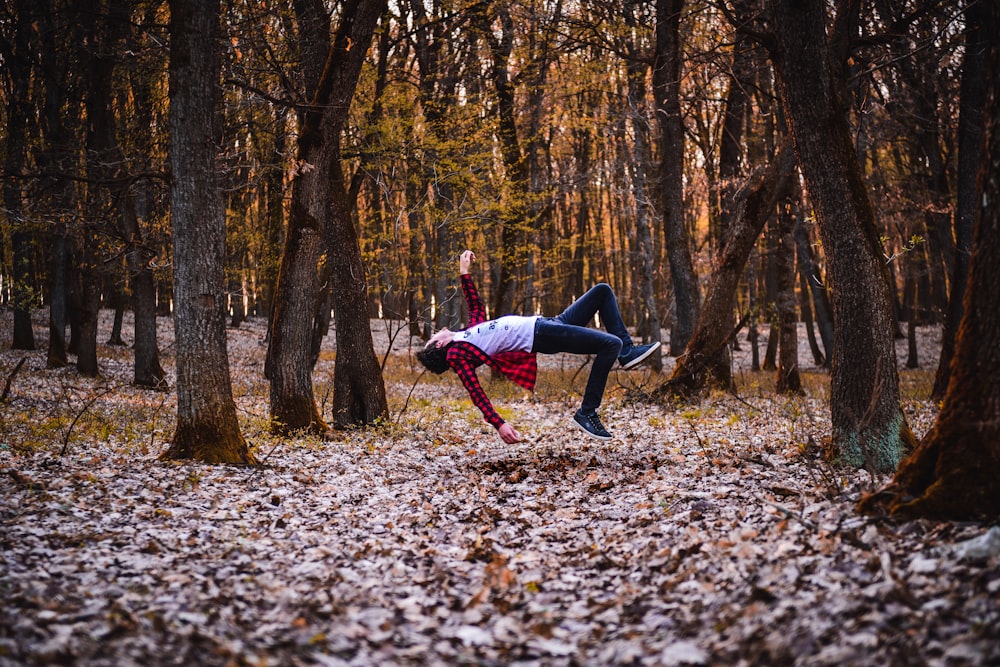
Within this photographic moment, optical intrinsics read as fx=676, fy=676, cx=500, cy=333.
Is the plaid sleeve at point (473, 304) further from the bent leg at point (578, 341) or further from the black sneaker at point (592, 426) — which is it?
the black sneaker at point (592, 426)

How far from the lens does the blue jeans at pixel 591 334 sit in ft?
22.9

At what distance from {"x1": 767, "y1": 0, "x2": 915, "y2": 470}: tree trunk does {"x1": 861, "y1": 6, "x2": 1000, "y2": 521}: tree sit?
6.33ft

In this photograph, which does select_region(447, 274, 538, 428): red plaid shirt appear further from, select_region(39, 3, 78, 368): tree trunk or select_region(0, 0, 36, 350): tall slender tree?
select_region(0, 0, 36, 350): tall slender tree

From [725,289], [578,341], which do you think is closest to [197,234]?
[578,341]

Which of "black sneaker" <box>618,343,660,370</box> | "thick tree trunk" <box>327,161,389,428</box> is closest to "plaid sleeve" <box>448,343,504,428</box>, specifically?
"black sneaker" <box>618,343,660,370</box>

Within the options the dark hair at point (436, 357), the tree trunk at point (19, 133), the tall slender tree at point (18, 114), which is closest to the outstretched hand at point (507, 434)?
the dark hair at point (436, 357)

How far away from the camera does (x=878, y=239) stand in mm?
5945

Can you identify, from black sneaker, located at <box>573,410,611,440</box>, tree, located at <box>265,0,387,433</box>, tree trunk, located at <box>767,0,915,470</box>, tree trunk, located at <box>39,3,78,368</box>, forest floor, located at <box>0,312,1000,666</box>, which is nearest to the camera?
forest floor, located at <box>0,312,1000,666</box>

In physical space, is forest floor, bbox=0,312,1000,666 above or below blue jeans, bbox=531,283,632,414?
below

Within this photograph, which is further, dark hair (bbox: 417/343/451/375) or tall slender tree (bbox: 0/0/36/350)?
tall slender tree (bbox: 0/0/36/350)

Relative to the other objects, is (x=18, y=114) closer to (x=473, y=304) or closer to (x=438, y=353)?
(x=473, y=304)

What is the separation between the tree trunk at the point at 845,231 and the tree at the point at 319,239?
551cm

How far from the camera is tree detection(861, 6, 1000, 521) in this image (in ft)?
12.1

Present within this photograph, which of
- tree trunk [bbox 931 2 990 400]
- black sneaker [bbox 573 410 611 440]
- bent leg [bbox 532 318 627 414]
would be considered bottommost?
black sneaker [bbox 573 410 611 440]
